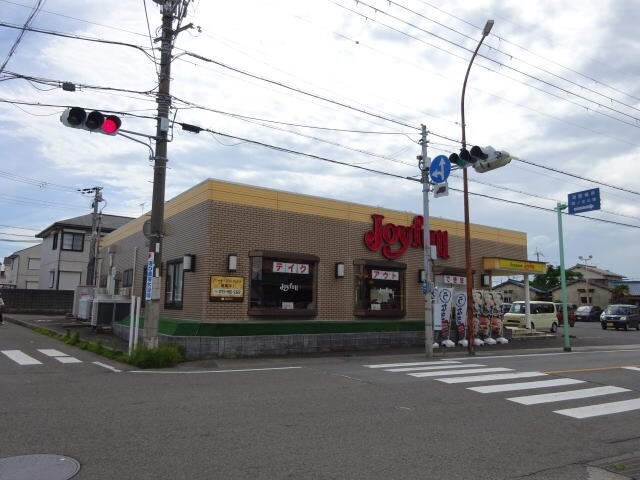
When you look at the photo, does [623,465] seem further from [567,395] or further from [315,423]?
[567,395]

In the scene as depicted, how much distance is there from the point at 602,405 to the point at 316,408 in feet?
16.7

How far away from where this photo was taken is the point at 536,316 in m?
A: 29.9

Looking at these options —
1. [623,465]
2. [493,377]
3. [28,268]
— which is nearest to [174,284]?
[493,377]

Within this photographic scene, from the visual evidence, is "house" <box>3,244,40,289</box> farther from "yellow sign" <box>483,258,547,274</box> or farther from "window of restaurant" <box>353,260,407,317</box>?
"yellow sign" <box>483,258,547,274</box>

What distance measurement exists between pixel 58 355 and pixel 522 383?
12412mm

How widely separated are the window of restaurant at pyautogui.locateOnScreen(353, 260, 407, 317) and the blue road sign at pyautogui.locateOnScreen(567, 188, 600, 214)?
23.1 ft

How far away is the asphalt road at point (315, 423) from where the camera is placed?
5.38 meters

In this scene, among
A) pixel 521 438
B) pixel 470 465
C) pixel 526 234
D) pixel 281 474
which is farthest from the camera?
pixel 526 234

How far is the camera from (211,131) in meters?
14.0

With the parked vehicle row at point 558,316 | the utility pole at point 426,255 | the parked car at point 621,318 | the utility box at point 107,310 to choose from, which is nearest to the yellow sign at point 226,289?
the utility pole at point 426,255

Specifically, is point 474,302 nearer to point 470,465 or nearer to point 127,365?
point 127,365

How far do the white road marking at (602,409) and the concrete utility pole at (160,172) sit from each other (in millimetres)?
9469

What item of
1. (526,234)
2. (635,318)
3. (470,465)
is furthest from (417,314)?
(635,318)

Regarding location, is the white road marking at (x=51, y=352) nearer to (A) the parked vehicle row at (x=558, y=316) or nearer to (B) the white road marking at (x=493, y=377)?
(B) the white road marking at (x=493, y=377)
